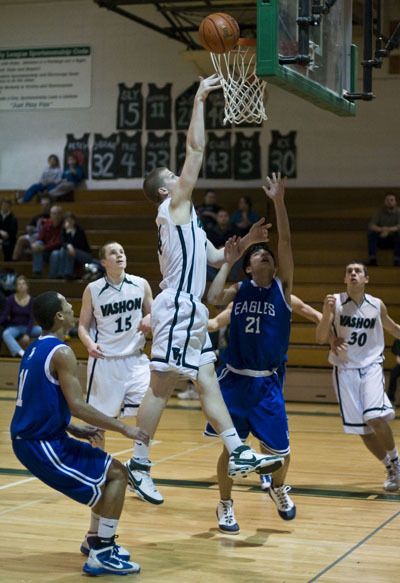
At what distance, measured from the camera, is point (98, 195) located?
62.5 feet

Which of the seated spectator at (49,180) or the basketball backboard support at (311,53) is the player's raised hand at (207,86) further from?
the seated spectator at (49,180)

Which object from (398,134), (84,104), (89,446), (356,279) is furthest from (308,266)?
(89,446)

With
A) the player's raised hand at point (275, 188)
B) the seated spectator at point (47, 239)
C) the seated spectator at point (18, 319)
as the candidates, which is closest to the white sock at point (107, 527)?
the player's raised hand at point (275, 188)

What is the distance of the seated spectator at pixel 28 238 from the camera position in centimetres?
1753

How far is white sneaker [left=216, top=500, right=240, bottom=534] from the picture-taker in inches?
242

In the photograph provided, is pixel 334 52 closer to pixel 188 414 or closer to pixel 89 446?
pixel 89 446

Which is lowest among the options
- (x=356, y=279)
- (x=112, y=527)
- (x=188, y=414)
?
(x=188, y=414)

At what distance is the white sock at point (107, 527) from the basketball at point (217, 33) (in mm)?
2979

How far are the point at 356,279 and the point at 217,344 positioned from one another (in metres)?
6.76

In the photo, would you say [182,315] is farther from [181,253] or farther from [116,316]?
[116,316]

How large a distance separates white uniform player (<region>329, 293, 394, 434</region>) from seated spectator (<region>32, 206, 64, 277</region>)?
9761mm

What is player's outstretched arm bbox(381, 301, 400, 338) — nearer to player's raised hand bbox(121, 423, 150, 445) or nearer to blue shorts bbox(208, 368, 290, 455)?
blue shorts bbox(208, 368, 290, 455)

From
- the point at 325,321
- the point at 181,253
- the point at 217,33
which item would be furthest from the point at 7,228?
the point at 181,253

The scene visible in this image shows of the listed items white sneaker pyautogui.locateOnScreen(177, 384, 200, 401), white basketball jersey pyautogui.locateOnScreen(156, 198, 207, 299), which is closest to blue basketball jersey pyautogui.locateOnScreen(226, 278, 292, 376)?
white basketball jersey pyautogui.locateOnScreen(156, 198, 207, 299)
